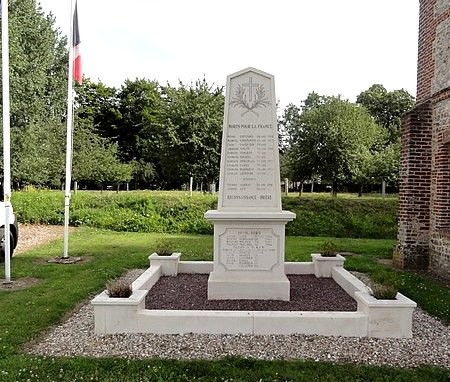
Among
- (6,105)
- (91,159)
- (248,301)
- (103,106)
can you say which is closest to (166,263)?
(248,301)

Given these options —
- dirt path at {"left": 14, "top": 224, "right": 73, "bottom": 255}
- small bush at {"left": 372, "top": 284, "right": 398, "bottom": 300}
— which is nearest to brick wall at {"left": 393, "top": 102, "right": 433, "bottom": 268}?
small bush at {"left": 372, "top": 284, "right": 398, "bottom": 300}

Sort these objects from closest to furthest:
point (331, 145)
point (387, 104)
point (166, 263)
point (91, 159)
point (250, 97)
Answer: point (250, 97) → point (166, 263) → point (331, 145) → point (91, 159) → point (387, 104)

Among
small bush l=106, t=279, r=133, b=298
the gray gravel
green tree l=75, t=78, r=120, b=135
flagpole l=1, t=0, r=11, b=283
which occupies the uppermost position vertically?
green tree l=75, t=78, r=120, b=135

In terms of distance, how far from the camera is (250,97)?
640 cm

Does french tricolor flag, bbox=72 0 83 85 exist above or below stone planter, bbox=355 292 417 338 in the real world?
above

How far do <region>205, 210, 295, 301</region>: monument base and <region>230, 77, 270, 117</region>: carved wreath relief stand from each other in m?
1.52

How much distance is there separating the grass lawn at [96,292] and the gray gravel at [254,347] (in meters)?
0.20

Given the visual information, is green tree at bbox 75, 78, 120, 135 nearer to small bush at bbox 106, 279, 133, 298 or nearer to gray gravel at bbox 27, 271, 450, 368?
small bush at bbox 106, 279, 133, 298

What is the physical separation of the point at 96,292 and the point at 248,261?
8.07 ft

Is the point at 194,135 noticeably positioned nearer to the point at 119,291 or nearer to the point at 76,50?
the point at 76,50

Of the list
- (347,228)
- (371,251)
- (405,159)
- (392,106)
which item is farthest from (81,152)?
(392,106)

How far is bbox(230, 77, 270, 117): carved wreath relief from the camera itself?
6.38m

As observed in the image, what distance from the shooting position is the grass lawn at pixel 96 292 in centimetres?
377

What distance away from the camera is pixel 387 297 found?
4992mm
